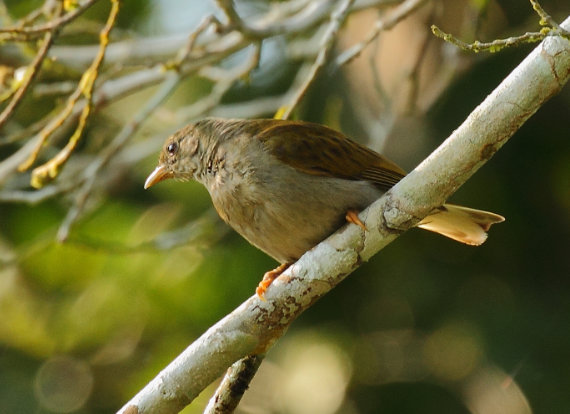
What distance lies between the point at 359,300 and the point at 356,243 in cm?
314

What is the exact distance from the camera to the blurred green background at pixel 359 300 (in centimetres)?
601

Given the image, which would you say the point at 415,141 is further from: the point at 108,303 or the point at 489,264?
the point at 108,303

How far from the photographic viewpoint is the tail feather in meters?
4.27

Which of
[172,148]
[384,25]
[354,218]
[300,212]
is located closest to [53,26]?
[172,148]

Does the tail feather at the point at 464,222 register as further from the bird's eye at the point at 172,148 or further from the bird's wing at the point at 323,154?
the bird's eye at the point at 172,148

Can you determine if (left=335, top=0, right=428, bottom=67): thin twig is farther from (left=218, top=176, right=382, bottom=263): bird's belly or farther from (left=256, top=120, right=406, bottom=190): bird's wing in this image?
(left=218, top=176, right=382, bottom=263): bird's belly

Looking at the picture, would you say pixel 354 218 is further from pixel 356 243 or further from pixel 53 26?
pixel 53 26

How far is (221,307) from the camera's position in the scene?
636 cm

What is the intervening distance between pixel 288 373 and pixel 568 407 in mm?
1904

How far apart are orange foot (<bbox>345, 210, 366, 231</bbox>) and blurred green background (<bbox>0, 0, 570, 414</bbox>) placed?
215 centimetres

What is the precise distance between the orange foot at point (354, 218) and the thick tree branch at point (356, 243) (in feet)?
0.07

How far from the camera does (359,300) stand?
6.50 meters

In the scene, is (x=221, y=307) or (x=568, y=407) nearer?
(x=568, y=407)

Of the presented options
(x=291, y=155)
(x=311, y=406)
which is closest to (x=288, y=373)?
(x=311, y=406)
